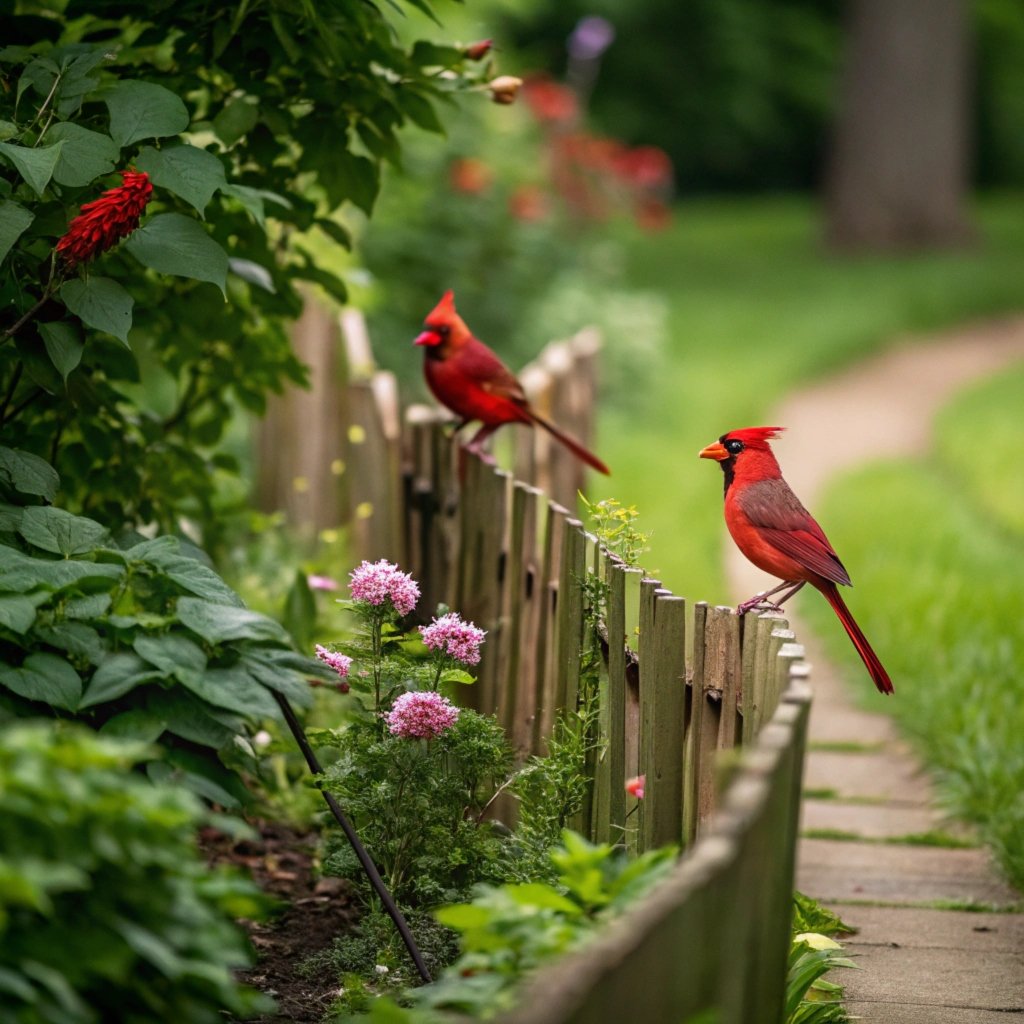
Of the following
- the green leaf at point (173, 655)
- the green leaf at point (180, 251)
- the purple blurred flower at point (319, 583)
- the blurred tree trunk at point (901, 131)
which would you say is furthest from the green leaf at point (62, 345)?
the blurred tree trunk at point (901, 131)

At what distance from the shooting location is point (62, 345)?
3137 millimetres

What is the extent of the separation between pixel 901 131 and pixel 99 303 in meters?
23.2

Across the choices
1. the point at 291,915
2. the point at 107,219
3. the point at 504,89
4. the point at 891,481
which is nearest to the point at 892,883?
the point at 291,915

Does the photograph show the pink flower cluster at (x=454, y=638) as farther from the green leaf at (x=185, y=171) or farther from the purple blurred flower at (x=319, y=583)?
the purple blurred flower at (x=319, y=583)

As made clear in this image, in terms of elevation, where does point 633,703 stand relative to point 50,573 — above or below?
below

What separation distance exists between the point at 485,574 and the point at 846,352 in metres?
13.4

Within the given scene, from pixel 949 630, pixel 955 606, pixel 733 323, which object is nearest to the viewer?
pixel 949 630

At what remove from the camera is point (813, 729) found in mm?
6129

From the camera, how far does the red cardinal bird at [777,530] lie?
3.57m

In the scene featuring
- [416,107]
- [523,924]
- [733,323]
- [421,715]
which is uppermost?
[733,323]

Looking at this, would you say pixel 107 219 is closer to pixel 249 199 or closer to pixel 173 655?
pixel 249 199

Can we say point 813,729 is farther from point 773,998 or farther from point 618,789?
point 773,998

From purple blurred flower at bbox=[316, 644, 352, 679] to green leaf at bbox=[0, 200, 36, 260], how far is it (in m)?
1.05

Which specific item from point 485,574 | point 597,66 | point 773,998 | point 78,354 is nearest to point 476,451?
point 485,574
